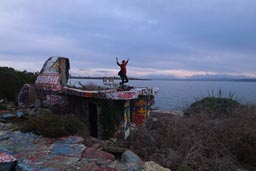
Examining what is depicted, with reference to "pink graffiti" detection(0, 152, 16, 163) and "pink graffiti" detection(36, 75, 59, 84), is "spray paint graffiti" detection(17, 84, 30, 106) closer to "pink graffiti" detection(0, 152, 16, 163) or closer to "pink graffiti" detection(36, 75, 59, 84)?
"pink graffiti" detection(36, 75, 59, 84)

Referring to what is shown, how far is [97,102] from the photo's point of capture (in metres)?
8.03

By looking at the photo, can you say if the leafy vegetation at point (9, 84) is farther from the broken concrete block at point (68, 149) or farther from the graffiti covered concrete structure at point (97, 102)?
the broken concrete block at point (68, 149)

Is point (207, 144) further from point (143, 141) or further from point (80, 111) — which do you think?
point (80, 111)

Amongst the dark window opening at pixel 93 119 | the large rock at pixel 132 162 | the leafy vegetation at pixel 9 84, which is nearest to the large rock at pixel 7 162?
the large rock at pixel 132 162

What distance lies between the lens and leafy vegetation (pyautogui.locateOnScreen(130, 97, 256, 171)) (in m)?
5.94

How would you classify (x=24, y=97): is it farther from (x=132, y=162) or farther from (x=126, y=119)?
(x=132, y=162)

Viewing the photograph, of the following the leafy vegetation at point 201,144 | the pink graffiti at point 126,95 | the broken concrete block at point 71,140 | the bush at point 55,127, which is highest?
the pink graffiti at point 126,95

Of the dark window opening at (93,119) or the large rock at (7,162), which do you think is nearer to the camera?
the large rock at (7,162)

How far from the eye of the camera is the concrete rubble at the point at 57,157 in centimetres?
479

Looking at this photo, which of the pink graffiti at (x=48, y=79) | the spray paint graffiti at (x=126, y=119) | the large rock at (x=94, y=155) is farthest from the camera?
the pink graffiti at (x=48, y=79)

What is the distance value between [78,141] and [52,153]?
73cm

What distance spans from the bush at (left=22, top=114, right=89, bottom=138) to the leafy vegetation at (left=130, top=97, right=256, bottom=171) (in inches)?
66.5

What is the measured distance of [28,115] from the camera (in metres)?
8.72

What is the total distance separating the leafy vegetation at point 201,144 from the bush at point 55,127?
1.69m
